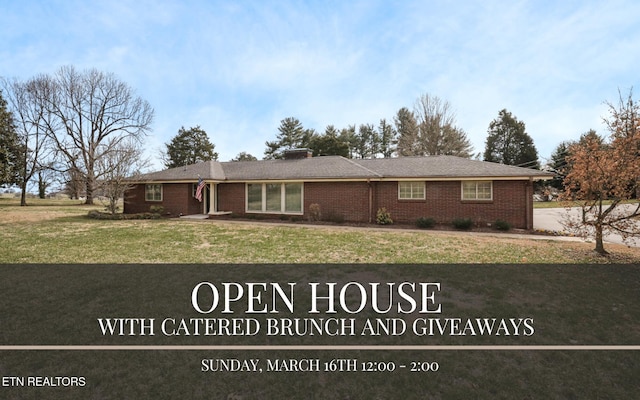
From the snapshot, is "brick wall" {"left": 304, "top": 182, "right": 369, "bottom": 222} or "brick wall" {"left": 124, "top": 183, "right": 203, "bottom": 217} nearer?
"brick wall" {"left": 304, "top": 182, "right": 369, "bottom": 222}

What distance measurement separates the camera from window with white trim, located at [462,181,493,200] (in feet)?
44.5

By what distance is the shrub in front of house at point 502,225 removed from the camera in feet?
41.4

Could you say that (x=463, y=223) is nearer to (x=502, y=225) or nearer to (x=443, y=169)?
(x=502, y=225)

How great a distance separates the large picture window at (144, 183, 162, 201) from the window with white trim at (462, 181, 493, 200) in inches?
704

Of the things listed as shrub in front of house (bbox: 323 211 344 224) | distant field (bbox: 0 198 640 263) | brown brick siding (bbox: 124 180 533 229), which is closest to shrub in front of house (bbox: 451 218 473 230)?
brown brick siding (bbox: 124 180 533 229)

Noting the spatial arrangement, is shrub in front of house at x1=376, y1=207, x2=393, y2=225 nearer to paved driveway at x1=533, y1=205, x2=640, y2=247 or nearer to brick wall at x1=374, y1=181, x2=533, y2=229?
brick wall at x1=374, y1=181, x2=533, y2=229

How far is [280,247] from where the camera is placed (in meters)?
9.08

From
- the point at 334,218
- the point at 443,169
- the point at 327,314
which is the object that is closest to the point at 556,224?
the point at 443,169

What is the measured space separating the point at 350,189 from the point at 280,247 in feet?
23.7

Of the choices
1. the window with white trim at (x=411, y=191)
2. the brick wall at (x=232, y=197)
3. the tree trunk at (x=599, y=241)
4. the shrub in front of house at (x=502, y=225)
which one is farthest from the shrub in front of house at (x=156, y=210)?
the tree trunk at (x=599, y=241)

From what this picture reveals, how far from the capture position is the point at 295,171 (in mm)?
17203

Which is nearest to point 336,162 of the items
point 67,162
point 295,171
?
point 295,171
